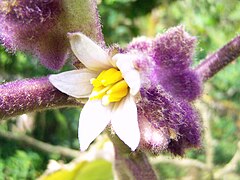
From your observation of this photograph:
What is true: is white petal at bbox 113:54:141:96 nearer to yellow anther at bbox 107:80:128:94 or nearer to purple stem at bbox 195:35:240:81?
yellow anther at bbox 107:80:128:94

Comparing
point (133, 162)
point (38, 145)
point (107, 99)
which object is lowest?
point (38, 145)

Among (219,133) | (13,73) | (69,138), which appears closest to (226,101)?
(219,133)

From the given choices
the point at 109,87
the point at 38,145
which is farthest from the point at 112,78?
the point at 38,145

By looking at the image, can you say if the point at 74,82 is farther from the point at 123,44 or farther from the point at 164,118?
the point at 123,44

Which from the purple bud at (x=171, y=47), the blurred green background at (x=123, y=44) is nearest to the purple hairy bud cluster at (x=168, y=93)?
the purple bud at (x=171, y=47)

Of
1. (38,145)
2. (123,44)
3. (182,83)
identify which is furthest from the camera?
(123,44)

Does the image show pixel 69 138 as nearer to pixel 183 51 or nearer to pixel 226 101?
pixel 226 101
